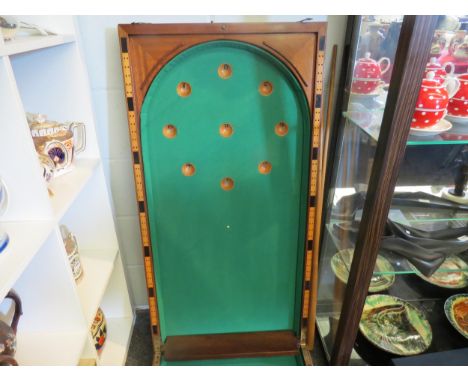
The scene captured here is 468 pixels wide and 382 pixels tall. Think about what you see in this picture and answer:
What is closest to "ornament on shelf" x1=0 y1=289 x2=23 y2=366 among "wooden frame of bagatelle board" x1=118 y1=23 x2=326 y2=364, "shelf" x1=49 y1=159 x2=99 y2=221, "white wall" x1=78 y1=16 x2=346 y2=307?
"shelf" x1=49 y1=159 x2=99 y2=221

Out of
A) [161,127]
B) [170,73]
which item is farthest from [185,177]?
[170,73]

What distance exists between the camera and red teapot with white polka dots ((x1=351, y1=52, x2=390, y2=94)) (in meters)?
0.99

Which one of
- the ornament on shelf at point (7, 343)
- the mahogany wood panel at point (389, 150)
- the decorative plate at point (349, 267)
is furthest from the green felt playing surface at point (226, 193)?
the ornament on shelf at point (7, 343)

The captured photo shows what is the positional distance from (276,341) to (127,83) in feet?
3.56

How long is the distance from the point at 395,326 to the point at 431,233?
0.47 metres

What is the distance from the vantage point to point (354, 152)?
116 cm

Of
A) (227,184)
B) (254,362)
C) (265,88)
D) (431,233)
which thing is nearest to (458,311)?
(431,233)

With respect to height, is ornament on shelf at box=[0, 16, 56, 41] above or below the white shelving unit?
above

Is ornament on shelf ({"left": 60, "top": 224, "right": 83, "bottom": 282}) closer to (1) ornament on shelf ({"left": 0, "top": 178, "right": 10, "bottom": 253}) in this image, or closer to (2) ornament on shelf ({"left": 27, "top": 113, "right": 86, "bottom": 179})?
(2) ornament on shelf ({"left": 27, "top": 113, "right": 86, "bottom": 179})

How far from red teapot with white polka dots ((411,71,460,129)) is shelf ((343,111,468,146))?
0.04m

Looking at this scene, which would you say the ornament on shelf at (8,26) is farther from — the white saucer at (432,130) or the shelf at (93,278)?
the white saucer at (432,130)

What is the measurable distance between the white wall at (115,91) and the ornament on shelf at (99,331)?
0.31m

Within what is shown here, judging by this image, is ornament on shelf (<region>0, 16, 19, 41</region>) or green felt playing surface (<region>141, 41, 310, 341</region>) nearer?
ornament on shelf (<region>0, 16, 19, 41</region>)

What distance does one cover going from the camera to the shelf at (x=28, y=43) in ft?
2.19
